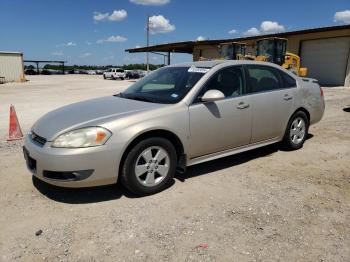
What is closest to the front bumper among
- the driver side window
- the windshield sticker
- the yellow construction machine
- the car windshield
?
the car windshield

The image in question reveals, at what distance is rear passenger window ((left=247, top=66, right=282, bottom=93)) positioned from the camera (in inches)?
200

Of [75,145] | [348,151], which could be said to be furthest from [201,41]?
[75,145]

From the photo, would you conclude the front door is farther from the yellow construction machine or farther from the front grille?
the yellow construction machine

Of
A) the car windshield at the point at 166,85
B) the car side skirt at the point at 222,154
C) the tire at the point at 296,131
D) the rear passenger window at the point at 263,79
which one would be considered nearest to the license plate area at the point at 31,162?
the car windshield at the point at 166,85

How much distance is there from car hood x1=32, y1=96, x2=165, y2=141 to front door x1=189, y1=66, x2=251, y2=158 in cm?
55

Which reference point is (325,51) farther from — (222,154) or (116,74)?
(116,74)

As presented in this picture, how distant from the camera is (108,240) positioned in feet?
10.3

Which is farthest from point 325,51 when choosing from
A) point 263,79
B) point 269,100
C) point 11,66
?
point 11,66

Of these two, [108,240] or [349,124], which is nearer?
[108,240]

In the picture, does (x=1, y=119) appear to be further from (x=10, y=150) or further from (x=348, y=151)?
(x=348, y=151)

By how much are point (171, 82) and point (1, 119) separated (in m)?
7.50

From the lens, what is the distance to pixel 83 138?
366 cm

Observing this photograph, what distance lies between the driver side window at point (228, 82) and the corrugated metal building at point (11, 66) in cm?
3634

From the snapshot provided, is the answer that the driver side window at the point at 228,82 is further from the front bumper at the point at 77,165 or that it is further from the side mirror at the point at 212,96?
the front bumper at the point at 77,165
